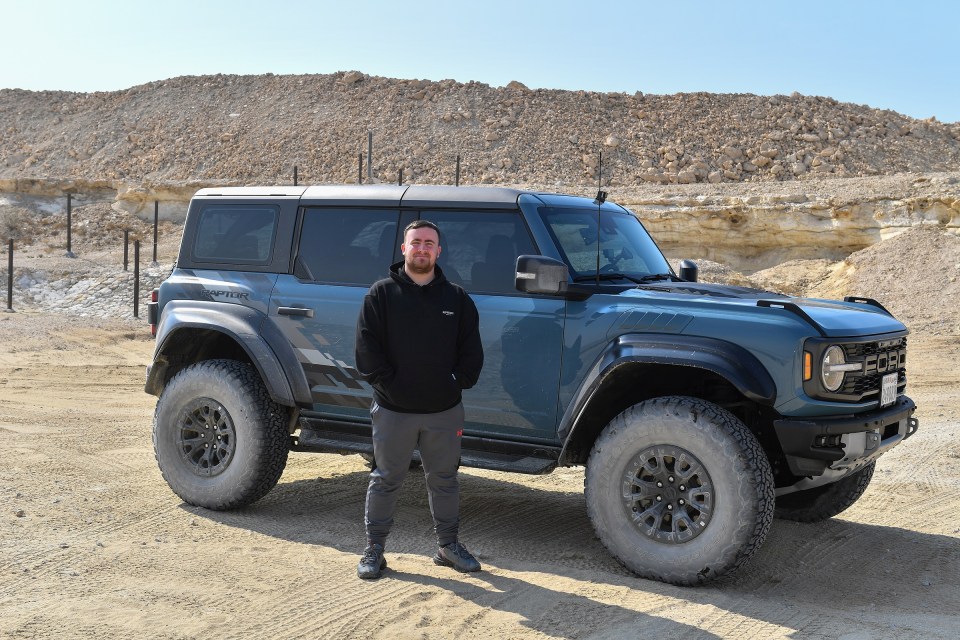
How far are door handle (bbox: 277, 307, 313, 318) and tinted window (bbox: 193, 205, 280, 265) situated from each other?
1.59 feet

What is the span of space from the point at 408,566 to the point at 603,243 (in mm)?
2341

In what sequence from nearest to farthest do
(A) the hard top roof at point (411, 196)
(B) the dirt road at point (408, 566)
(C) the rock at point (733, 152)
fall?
(B) the dirt road at point (408, 566), (A) the hard top roof at point (411, 196), (C) the rock at point (733, 152)

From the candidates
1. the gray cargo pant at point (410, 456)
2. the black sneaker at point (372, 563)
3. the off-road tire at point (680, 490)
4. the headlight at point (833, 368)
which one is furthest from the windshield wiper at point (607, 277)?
the black sneaker at point (372, 563)

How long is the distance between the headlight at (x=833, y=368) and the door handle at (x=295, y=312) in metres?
3.19

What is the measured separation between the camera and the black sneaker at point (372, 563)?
509 centimetres

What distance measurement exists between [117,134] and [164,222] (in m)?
26.1

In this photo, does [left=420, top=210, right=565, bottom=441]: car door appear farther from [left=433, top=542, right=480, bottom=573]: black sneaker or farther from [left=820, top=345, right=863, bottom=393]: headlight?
[left=820, top=345, right=863, bottom=393]: headlight

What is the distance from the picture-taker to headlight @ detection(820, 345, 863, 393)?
4.92m

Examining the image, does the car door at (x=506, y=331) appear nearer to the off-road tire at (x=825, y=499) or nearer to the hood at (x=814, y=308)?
the hood at (x=814, y=308)

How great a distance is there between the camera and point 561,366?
5465 millimetres

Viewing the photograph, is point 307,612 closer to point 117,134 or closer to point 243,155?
point 243,155

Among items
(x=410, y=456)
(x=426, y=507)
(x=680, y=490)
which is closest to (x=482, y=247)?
(x=410, y=456)

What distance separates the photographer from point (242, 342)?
636 centimetres

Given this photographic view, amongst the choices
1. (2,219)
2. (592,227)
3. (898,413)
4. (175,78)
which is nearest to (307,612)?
(592,227)
